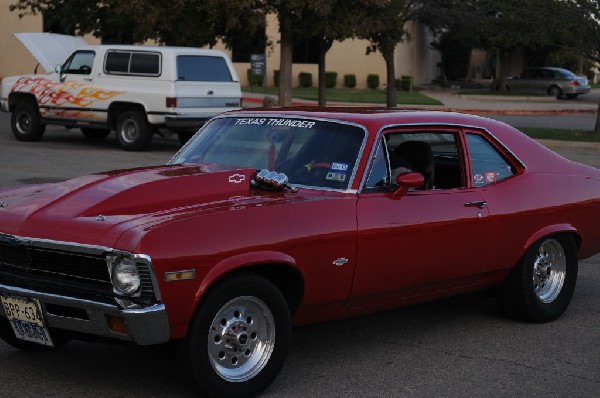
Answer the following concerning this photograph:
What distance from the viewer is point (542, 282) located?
704 cm

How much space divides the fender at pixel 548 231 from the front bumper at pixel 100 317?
299cm

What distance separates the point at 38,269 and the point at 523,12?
72.4 feet

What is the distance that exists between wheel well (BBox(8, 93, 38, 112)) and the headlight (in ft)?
56.3

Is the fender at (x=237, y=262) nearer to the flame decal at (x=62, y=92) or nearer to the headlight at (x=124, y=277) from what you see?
the headlight at (x=124, y=277)

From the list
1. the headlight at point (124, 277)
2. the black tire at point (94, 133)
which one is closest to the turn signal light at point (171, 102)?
the black tire at point (94, 133)

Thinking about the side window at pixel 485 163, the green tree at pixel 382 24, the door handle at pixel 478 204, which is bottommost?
the door handle at pixel 478 204

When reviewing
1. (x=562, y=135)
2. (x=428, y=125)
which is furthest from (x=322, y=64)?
(x=428, y=125)

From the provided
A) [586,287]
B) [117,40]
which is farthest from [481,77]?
[586,287]

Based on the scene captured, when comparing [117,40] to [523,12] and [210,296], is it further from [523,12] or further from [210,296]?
[210,296]

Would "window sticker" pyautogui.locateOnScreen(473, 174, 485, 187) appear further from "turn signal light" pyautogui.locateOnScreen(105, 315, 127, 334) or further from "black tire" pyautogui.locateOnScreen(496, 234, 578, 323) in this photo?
"turn signal light" pyautogui.locateOnScreen(105, 315, 127, 334)

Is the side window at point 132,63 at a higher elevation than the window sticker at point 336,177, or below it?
higher

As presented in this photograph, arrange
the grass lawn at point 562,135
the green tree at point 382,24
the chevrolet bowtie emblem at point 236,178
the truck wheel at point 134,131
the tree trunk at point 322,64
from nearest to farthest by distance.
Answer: the chevrolet bowtie emblem at point 236,178
the truck wheel at point 134,131
the grass lawn at point 562,135
the green tree at point 382,24
the tree trunk at point 322,64

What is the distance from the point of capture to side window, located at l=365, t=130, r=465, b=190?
6.40 m

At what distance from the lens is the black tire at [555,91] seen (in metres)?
48.6
